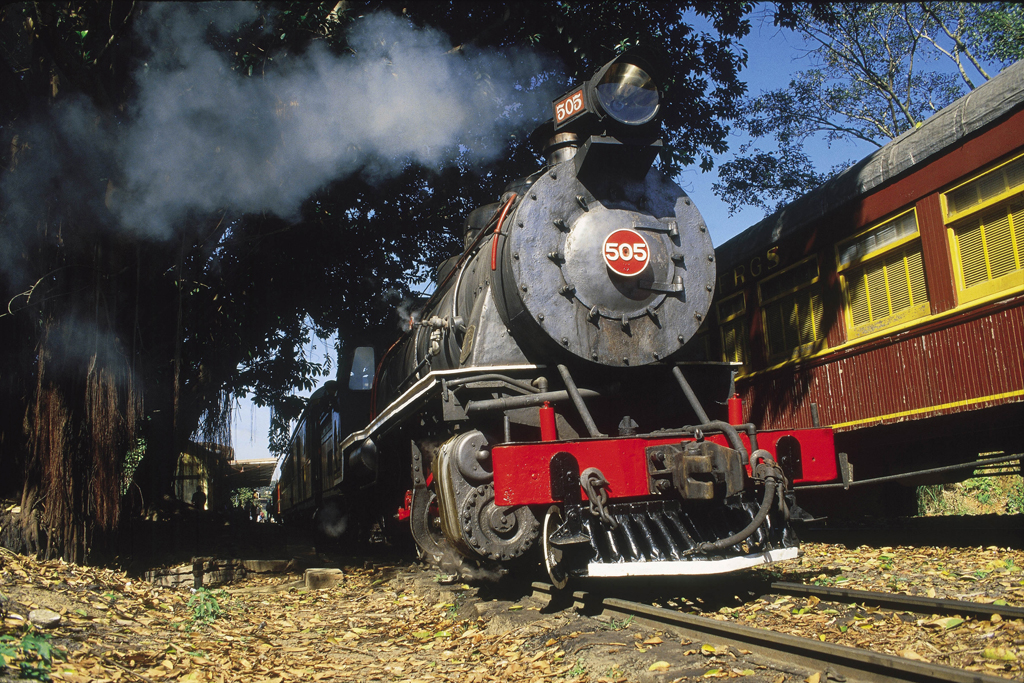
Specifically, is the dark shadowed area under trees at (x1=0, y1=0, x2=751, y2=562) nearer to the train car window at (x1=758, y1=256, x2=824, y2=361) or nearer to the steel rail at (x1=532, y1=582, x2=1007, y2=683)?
the train car window at (x1=758, y1=256, x2=824, y2=361)

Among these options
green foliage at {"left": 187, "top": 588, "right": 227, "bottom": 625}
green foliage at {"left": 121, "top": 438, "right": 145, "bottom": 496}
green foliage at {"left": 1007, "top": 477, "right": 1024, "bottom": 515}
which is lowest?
green foliage at {"left": 1007, "top": 477, "right": 1024, "bottom": 515}

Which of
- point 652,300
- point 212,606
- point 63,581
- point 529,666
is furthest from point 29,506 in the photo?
point 652,300

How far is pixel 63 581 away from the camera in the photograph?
5.41 m

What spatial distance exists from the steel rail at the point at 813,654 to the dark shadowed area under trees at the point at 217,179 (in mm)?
5318

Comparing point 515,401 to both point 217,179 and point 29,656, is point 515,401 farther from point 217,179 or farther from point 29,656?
point 217,179

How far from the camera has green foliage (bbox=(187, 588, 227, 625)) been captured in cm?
519

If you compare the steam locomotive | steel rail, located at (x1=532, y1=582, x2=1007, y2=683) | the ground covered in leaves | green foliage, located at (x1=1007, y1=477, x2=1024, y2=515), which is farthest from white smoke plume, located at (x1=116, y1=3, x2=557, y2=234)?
green foliage, located at (x1=1007, y1=477, x2=1024, y2=515)

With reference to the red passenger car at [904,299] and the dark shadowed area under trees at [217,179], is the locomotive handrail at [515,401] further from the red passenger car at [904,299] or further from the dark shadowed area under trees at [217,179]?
the dark shadowed area under trees at [217,179]

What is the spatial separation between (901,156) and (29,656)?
6593 millimetres

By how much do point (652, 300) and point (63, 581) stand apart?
15.8 feet

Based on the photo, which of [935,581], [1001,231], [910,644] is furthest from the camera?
[1001,231]

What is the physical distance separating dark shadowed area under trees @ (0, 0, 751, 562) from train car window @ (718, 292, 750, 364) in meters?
4.40

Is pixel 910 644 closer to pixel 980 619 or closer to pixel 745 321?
pixel 980 619

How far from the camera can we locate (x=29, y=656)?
326 centimetres
